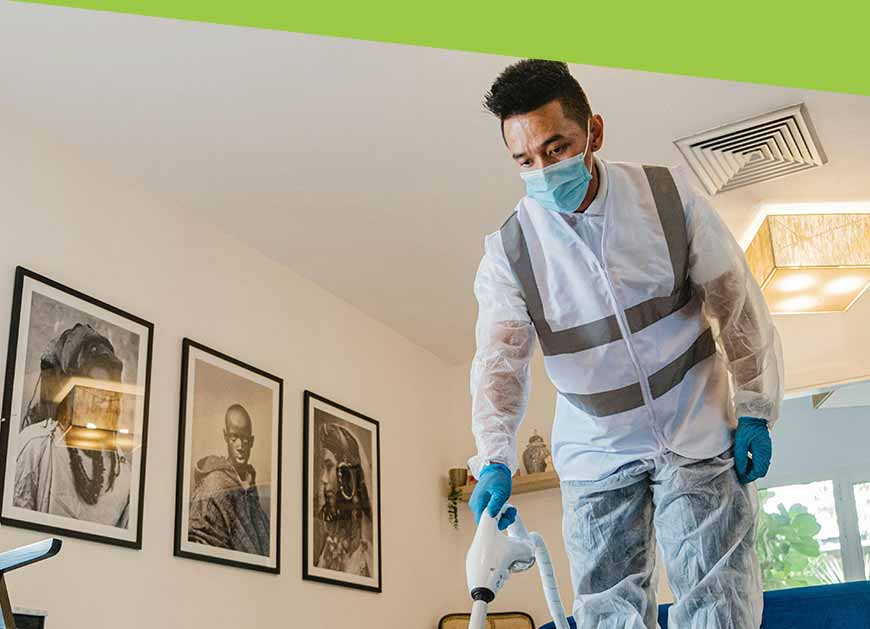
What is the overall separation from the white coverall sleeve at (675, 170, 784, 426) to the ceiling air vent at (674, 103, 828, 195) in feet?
6.61

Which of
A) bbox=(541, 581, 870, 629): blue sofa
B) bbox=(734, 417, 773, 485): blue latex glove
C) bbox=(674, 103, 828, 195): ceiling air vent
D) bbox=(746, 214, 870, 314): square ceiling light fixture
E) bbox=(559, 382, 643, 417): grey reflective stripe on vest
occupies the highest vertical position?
bbox=(674, 103, 828, 195): ceiling air vent

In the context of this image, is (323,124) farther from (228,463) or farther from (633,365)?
(633,365)

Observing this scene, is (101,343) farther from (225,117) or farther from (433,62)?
(433,62)

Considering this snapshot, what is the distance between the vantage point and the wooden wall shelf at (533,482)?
5.26m

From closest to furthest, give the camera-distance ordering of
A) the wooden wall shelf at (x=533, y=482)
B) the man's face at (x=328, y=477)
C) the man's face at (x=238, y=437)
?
the man's face at (x=238, y=437)
the man's face at (x=328, y=477)
the wooden wall shelf at (x=533, y=482)

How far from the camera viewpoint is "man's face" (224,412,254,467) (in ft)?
13.1

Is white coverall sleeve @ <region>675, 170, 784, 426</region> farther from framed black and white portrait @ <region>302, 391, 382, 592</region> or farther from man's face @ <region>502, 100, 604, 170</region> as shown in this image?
framed black and white portrait @ <region>302, 391, 382, 592</region>

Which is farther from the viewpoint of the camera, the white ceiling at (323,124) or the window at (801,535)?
the window at (801,535)

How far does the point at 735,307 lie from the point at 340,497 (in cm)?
318

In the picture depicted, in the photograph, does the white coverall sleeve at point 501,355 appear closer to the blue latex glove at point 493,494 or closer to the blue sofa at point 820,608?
the blue latex glove at point 493,494

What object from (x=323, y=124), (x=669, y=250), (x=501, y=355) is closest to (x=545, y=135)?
(x=669, y=250)

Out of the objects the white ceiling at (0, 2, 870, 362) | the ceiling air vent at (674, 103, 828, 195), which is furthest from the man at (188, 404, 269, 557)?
the ceiling air vent at (674, 103, 828, 195)

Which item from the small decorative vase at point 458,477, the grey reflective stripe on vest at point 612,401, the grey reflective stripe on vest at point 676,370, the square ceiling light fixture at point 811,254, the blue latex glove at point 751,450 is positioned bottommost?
the blue latex glove at point 751,450

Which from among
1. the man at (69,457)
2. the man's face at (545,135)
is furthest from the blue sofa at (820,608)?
the man at (69,457)
